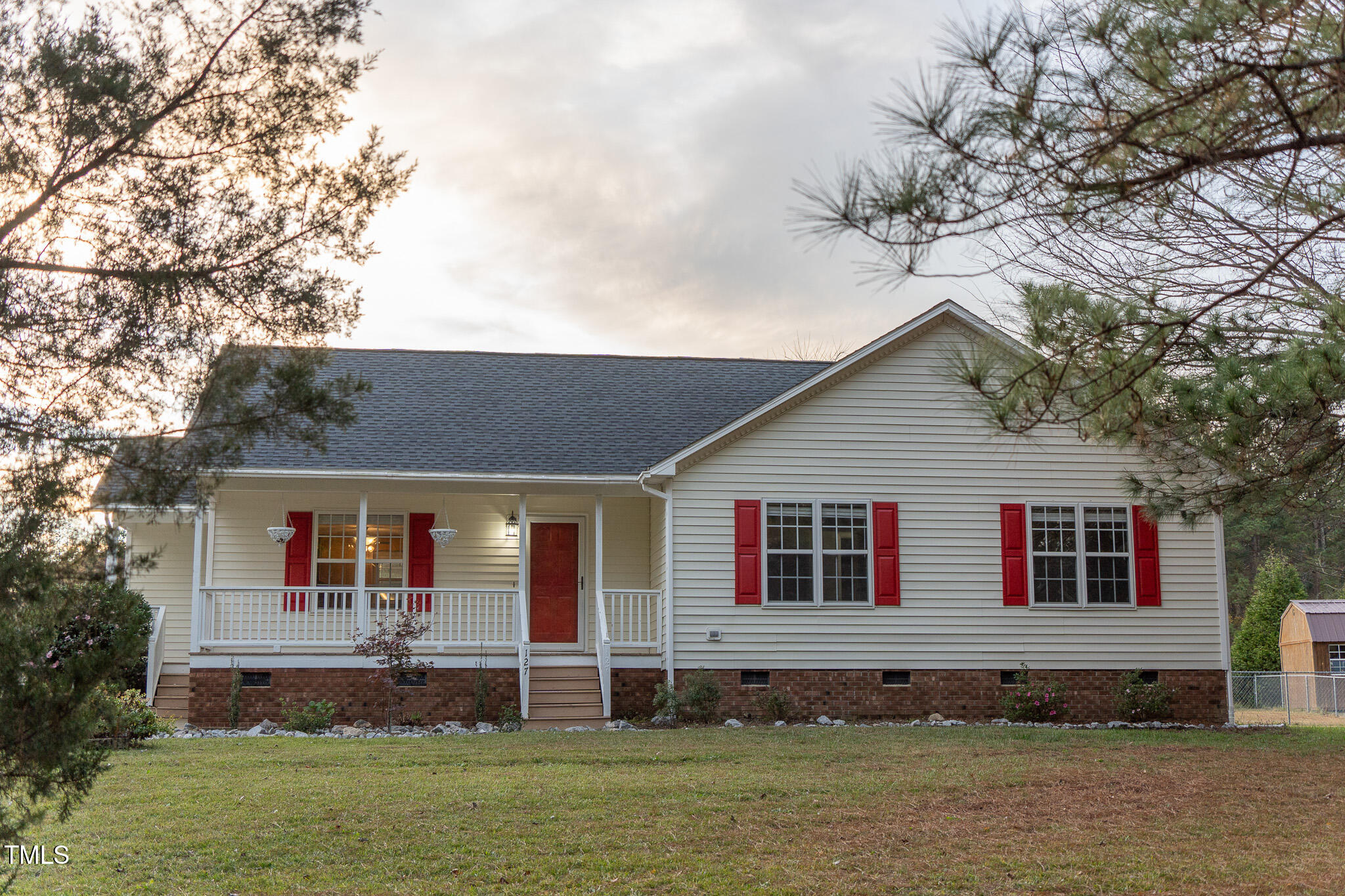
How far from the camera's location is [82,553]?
14.8ft

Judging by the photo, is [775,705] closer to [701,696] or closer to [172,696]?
[701,696]

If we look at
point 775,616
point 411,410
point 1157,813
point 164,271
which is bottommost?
point 1157,813

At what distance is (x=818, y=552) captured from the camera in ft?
46.4

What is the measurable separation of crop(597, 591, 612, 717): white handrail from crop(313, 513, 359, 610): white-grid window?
12.2 ft

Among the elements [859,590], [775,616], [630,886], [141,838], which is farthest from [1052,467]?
[141,838]

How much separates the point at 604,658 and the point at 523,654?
3.25ft

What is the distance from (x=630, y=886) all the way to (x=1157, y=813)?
13.0 feet

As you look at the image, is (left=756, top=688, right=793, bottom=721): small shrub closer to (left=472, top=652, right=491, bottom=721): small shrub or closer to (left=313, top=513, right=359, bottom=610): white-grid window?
(left=472, top=652, right=491, bottom=721): small shrub

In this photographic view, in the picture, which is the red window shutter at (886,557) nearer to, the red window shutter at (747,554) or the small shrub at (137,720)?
the red window shutter at (747,554)

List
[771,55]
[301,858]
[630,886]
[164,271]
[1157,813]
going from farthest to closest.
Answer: [771,55]
[1157,813]
[301,858]
[630,886]
[164,271]

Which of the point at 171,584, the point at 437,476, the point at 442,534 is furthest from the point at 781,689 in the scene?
the point at 171,584

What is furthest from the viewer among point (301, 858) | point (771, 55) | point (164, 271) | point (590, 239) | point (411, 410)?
point (590, 239)

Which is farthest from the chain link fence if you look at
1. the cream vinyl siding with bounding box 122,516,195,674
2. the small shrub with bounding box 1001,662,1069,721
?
the cream vinyl siding with bounding box 122,516,195,674

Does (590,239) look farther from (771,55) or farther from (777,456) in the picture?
(771,55)
